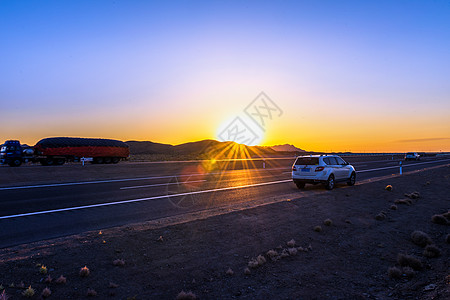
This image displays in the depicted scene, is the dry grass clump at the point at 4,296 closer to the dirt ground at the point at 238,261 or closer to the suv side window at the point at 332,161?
the dirt ground at the point at 238,261

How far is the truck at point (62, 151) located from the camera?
29.0m

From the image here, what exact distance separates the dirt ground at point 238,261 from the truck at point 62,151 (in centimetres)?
2783

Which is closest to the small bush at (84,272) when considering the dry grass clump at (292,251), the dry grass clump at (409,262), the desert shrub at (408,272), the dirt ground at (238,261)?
the dirt ground at (238,261)

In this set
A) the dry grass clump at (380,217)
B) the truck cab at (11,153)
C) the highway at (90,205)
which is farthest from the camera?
the truck cab at (11,153)

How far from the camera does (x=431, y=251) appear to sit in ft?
22.7

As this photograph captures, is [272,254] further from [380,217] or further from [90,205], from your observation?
[90,205]

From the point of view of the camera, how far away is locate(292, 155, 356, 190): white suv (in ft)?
51.5

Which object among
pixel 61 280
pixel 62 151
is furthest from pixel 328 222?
pixel 62 151

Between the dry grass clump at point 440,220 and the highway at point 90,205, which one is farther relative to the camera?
the dry grass clump at point 440,220

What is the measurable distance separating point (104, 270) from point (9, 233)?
4.22m

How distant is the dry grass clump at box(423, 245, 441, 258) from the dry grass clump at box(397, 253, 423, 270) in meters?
0.90

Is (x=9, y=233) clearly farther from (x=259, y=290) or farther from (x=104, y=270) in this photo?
(x=259, y=290)

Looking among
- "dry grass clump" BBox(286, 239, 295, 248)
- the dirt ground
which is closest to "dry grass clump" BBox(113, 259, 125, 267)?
the dirt ground

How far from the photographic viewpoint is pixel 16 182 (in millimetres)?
19156
